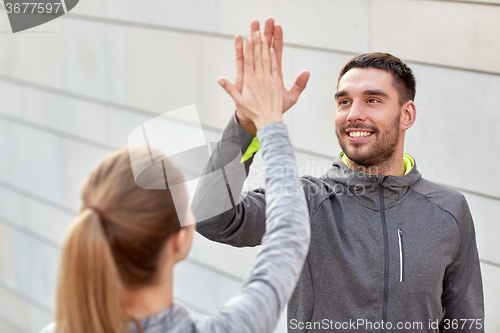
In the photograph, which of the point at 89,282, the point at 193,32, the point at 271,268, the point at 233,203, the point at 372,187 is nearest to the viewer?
the point at 89,282

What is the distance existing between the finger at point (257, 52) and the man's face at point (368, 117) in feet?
1.93

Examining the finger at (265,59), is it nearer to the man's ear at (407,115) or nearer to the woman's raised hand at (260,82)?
the woman's raised hand at (260,82)

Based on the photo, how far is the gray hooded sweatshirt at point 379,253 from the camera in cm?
171

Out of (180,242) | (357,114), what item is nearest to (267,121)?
(180,242)

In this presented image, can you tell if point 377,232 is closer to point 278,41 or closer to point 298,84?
point 298,84

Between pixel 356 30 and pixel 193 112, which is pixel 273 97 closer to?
pixel 356 30

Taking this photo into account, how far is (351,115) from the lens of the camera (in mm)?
1844

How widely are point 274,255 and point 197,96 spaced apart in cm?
263

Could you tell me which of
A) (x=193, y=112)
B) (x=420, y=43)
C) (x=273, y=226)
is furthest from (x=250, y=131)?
(x=193, y=112)

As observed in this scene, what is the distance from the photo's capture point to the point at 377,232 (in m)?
1.76

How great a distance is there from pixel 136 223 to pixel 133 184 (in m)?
0.08

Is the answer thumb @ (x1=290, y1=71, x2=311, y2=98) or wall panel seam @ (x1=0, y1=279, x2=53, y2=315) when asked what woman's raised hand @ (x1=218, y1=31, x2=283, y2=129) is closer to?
thumb @ (x1=290, y1=71, x2=311, y2=98)

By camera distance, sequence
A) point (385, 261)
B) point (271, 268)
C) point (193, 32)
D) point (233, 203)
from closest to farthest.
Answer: point (271, 268) < point (233, 203) < point (385, 261) < point (193, 32)

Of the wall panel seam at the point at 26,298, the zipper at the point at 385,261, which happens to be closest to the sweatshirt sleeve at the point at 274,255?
the zipper at the point at 385,261
